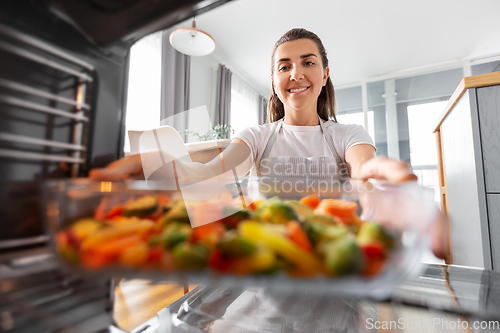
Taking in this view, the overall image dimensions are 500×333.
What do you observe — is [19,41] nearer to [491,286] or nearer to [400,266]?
[400,266]

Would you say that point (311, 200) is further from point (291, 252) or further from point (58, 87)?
point (58, 87)

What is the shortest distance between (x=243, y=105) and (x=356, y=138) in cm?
362

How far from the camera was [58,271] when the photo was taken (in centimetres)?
19

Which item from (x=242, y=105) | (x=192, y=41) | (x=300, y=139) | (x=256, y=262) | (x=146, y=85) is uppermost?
(x=242, y=105)

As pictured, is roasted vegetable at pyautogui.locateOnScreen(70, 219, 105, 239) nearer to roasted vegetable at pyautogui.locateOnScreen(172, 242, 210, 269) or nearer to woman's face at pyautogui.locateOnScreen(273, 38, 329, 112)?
roasted vegetable at pyautogui.locateOnScreen(172, 242, 210, 269)

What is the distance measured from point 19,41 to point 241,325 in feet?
1.01

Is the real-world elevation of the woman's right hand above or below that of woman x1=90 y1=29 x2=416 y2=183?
below

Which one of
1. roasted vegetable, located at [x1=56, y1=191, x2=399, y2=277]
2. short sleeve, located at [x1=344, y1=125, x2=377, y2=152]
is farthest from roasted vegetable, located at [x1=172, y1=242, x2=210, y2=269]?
short sleeve, located at [x1=344, y1=125, x2=377, y2=152]

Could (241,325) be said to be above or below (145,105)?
below

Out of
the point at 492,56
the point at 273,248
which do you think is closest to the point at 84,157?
the point at 273,248

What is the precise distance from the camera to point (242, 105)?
13.8 feet

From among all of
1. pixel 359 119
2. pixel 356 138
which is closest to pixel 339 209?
pixel 356 138

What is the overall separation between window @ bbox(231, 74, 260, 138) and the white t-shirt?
9.88 feet

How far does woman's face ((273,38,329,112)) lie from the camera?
80 cm
